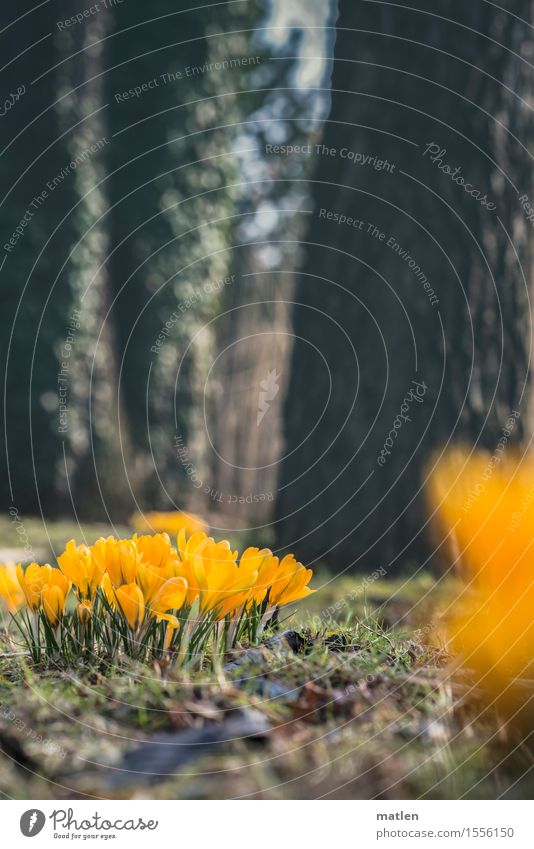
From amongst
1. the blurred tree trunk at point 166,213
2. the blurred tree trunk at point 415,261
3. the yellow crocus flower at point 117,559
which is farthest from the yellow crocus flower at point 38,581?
the blurred tree trunk at point 166,213

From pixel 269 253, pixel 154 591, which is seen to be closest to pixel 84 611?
pixel 154 591

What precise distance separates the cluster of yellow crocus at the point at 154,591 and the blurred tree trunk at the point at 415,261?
2.35 metres

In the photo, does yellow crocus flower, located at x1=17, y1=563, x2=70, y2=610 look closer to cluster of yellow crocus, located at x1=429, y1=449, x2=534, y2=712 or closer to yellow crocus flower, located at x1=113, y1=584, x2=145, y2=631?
yellow crocus flower, located at x1=113, y1=584, x2=145, y2=631

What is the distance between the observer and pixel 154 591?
5.74 feet

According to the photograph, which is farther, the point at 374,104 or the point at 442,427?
the point at 374,104

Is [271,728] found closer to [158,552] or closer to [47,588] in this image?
[158,552]

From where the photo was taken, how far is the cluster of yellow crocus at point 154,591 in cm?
173

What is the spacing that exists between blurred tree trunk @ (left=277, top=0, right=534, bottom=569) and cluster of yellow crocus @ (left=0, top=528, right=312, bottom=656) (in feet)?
7.70

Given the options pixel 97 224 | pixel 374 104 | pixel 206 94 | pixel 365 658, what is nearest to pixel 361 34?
pixel 374 104

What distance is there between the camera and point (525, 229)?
410 cm

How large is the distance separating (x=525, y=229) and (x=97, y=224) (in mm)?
6668
